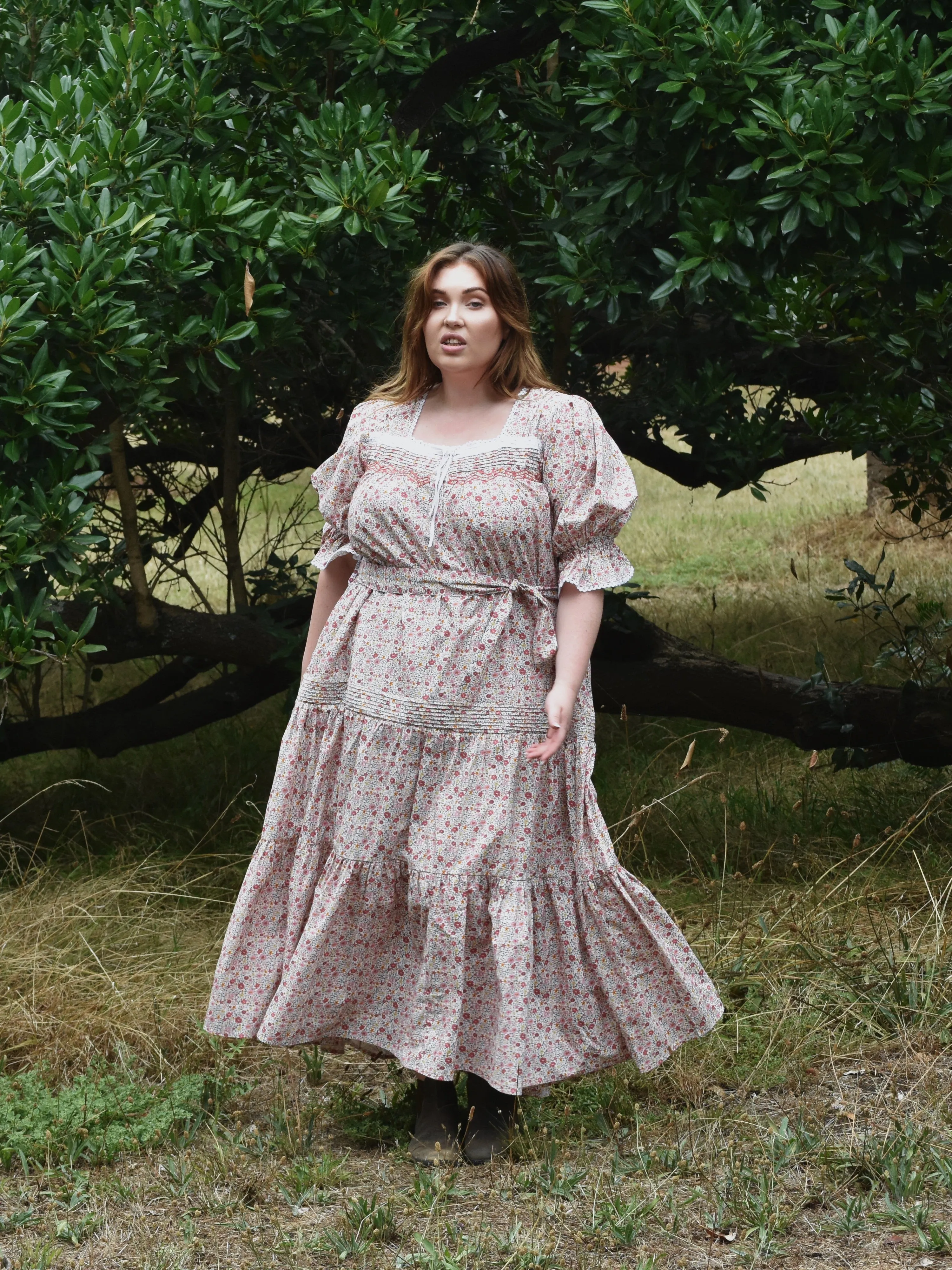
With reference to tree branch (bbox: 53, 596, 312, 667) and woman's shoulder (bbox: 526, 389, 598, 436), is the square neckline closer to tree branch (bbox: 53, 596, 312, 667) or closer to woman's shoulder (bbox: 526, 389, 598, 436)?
woman's shoulder (bbox: 526, 389, 598, 436)

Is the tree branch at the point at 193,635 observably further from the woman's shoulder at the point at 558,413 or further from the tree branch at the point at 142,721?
the woman's shoulder at the point at 558,413

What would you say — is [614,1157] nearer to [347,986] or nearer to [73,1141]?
[347,986]

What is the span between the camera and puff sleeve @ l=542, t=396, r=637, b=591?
324 centimetres

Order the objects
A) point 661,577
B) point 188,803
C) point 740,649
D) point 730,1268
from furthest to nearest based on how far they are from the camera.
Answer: point 661,577 → point 740,649 → point 188,803 → point 730,1268

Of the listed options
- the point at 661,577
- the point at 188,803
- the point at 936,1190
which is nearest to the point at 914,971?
the point at 936,1190

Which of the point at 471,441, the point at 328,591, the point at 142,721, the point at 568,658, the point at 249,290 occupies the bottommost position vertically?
the point at 142,721

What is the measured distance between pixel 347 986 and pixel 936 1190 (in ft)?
4.25

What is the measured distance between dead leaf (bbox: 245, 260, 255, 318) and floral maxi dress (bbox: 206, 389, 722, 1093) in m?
0.89

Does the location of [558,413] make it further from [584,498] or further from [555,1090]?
[555,1090]

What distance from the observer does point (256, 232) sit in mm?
4156

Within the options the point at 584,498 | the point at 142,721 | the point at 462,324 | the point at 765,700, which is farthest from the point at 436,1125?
the point at 142,721

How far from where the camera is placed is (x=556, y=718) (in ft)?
10.3

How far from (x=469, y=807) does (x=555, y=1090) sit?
2.96 ft

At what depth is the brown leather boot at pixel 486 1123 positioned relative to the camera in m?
3.37
